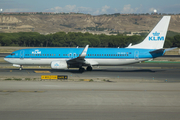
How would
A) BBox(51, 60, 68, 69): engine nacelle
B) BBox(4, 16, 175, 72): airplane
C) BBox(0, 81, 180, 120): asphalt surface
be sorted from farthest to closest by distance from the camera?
BBox(4, 16, 175, 72): airplane
BBox(51, 60, 68, 69): engine nacelle
BBox(0, 81, 180, 120): asphalt surface

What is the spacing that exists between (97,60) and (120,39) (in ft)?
292

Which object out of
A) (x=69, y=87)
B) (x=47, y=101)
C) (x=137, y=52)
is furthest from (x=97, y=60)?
(x=47, y=101)

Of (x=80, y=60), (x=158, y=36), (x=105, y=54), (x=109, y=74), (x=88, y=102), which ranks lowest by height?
(x=88, y=102)

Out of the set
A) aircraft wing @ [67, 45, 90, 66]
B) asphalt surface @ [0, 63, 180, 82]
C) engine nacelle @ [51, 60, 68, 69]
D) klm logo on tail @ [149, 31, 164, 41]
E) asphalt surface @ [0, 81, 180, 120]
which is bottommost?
asphalt surface @ [0, 81, 180, 120]

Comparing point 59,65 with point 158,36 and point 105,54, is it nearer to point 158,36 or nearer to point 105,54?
point 105,54

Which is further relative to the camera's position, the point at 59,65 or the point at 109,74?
the point at 59,65

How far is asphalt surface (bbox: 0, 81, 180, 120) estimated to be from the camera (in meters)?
12.9

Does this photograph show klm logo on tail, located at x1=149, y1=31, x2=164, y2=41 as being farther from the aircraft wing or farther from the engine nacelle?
the engine nacelle

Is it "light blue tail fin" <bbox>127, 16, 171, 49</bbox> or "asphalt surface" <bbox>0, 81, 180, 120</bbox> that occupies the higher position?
"light blue tail fin" <bbox>127, 16, 171, 49</bbox>

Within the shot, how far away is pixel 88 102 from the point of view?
15703mm

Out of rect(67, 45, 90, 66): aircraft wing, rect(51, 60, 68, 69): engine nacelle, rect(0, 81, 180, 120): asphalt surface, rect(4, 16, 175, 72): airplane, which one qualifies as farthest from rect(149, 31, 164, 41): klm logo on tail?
rect(0, 81, 180, 120): asphalt surface

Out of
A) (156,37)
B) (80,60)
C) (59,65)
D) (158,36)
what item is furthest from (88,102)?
(158,36)

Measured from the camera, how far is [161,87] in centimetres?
2117

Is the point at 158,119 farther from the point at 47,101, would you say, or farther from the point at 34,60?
the point at 34,60
